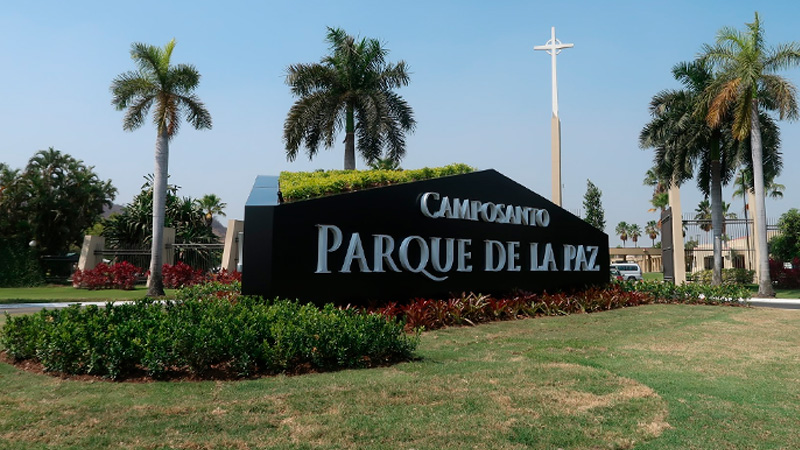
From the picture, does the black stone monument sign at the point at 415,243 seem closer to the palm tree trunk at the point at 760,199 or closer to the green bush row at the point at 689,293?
the green bush row at the point at 689,293

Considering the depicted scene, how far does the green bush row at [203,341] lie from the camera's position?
640cm

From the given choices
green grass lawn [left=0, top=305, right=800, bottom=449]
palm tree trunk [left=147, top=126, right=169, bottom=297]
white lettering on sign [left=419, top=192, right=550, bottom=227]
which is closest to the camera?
green grass lawn [left=0, top=305, right=800, bottom=449]

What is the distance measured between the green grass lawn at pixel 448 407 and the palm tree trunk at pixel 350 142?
641 inches

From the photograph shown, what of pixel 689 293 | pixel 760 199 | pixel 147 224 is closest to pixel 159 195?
pixel 147 224

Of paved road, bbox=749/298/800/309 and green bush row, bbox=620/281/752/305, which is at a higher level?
green bush row, bbox=620/281/752/305

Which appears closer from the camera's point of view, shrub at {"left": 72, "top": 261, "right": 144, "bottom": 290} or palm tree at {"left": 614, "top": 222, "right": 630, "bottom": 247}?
shrub at {"left": 72, "top": 261, "right": 144, "bottom": 290}

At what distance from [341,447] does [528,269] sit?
1181 cm

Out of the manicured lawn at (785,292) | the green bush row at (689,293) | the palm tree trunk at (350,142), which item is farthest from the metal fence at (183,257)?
the manicured lawn at (785,292)

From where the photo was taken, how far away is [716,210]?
93.2ft

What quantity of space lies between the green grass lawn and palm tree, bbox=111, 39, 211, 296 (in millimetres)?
15901

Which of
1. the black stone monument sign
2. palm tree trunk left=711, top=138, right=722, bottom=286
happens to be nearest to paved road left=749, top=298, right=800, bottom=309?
palm tree trunk left=711, top=138, right=722, bottom=286

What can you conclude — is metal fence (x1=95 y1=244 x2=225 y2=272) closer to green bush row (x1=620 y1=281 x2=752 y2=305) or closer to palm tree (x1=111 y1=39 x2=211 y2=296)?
palm tree (x1=111 y1=39 x2=211 y2=296)

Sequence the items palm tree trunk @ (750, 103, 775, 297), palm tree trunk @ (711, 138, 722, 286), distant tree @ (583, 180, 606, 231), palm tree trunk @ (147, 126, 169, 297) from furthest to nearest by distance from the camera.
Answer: distant tree @ (583, 180, 606, 231) < palm tree trunk @ (711, 138, 722, 286) < palm tree trunk @ (750, 103, 775, 297) < palm tree trunk @ (147, 126, 169, 297)

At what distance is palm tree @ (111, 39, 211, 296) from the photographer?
71.2 feet
